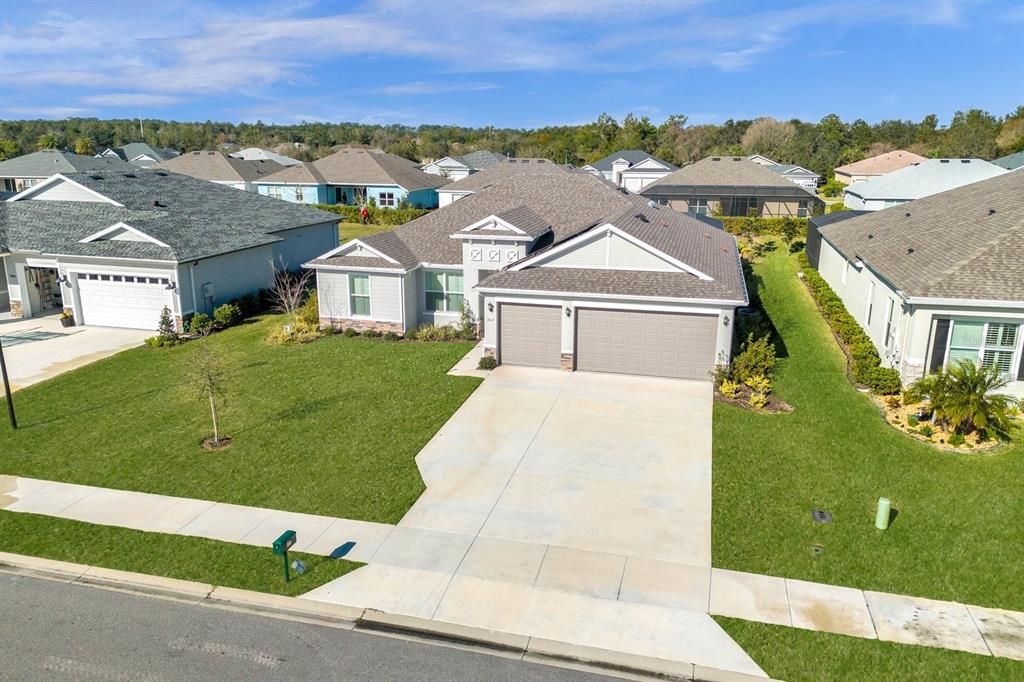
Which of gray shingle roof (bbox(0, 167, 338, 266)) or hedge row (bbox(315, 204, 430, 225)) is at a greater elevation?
gray shingle roof (bbox(0, 167, 338, 266))

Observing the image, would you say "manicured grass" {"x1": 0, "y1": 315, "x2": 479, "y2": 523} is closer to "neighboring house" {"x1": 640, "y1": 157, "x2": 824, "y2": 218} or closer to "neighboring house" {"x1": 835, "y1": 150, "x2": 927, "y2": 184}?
"neighboring house" {"x1": 640, "y1": 157, "x2": 824, "y2": 218}

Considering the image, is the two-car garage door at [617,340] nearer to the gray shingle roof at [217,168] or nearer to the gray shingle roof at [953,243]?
the gray shingle roof at [953,243]

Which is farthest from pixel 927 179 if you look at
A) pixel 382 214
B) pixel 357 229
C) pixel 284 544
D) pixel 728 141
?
pixel 728 141

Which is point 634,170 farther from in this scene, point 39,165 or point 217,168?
point 39,165

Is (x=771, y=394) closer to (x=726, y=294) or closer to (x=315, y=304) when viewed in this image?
(x=726, y=294)

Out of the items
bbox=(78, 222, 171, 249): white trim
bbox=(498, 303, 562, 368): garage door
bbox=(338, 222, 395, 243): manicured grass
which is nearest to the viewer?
bbox=(498, 303, 562, 368): garage door

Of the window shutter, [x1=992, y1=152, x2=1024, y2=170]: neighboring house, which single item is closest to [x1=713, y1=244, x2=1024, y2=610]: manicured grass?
the window shutter
